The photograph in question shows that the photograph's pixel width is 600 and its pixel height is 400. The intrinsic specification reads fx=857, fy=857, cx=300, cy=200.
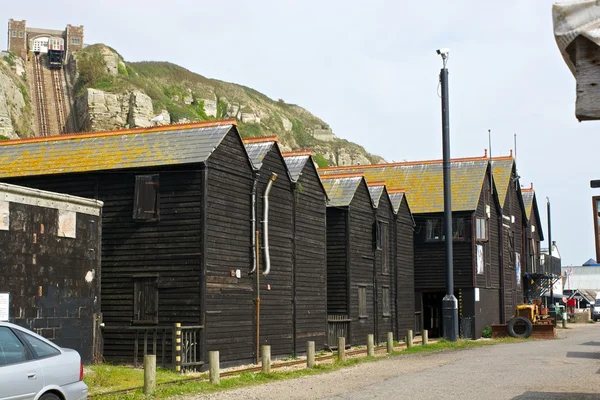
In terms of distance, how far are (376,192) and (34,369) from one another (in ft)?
92.6

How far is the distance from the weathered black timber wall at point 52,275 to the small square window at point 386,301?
1779 cm

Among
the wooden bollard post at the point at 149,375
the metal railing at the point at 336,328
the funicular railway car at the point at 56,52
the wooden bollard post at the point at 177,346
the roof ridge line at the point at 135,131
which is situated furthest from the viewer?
the funicular railway car at the point at 56,52

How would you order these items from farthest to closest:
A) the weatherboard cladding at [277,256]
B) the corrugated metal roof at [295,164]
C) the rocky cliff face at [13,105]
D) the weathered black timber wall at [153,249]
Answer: the rocky cliff face at [13,105] → the corrugated metal roof at [295,164] → the weatherboard cladding at [277,256] → the weathered black timber wall at [153,249]

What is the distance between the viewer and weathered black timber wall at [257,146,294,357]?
2702 centimetres

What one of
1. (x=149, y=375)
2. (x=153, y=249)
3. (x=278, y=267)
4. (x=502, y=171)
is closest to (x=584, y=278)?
(x=502, y=171)

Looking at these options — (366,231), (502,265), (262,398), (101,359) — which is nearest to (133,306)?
(101,359)

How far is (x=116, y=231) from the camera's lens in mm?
24406

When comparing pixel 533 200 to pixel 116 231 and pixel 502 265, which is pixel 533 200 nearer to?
pixel 502 265

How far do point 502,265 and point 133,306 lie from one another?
93.4 feet

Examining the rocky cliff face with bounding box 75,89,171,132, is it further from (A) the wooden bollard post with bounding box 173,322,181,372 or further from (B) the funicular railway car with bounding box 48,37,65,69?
(A) the wooden bollard post with bounding box 173,322,181,372

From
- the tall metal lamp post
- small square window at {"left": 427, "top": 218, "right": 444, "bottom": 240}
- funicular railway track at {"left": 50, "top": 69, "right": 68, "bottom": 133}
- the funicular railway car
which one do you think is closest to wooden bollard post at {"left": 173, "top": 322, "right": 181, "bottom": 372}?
the tall metal lamp post

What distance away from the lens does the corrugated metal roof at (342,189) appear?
34688mm

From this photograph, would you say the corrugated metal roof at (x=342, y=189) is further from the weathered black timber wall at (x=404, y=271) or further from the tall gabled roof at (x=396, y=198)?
the weathered black timber wall at (x=404, y=271)

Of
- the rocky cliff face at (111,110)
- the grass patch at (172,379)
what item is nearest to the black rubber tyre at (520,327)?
the grass patch at (172,379)
